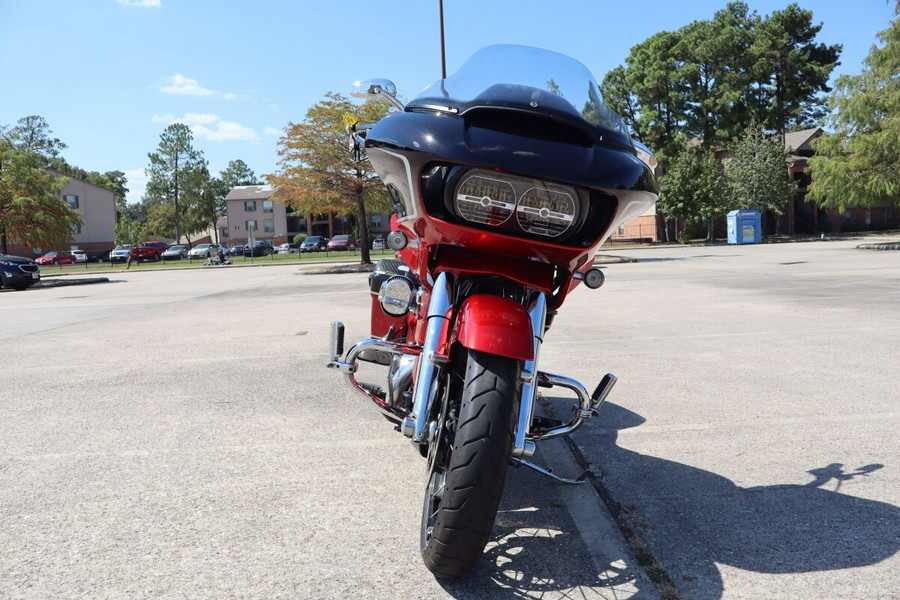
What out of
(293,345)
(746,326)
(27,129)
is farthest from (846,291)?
(27,129)

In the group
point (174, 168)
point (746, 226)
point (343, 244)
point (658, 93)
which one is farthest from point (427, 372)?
point (174, 168)

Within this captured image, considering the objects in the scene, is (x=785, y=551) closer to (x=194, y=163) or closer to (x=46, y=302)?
(x=46, y=302)

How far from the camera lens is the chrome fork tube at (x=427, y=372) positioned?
2.63 meters

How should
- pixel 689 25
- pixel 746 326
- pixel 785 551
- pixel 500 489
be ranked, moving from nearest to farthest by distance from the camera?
pixel 500 489 < pixel 785 551 < pixel 746 326 < pixel 689 25

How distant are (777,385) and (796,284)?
10093mm

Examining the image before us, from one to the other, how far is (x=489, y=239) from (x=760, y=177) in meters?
52.6

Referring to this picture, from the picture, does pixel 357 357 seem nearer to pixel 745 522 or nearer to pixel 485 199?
pixel 485 199

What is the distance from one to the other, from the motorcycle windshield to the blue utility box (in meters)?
44.9

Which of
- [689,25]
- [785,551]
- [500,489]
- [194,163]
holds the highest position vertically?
[689,25]

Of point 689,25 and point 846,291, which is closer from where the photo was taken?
point 846,291

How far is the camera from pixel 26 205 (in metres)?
31.5

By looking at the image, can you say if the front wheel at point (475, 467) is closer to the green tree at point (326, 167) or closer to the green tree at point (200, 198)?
the green tree at point (326, 167)

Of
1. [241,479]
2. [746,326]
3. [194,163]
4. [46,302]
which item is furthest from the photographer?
[194,163]

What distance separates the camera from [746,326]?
8617mm
